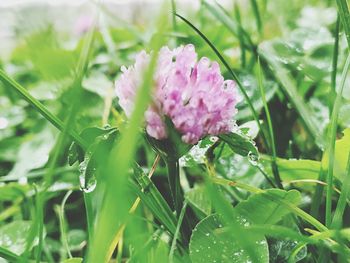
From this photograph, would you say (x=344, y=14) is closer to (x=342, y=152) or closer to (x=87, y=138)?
(x=342, y=152)

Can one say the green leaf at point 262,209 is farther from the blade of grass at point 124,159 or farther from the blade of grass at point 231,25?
the blade of grass at point 231,25

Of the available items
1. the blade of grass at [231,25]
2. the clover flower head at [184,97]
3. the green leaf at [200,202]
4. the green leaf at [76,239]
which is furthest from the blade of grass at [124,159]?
the blade of grass at [231,25]

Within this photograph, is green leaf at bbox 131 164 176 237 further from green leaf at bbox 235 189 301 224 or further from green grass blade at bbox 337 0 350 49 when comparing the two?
green grass blade at bbox 337 0 350 49

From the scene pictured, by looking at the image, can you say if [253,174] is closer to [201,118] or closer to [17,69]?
[201,118]

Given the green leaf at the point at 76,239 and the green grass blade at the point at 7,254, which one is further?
the green leaf at the point at 76,239

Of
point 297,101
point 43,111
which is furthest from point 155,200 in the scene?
point 297,101

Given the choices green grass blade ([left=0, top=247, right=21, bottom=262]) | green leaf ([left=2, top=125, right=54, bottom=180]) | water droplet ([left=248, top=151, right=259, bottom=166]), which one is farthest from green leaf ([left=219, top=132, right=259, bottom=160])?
green leaf ([left=2, top=125, right=54, bottom=180])
